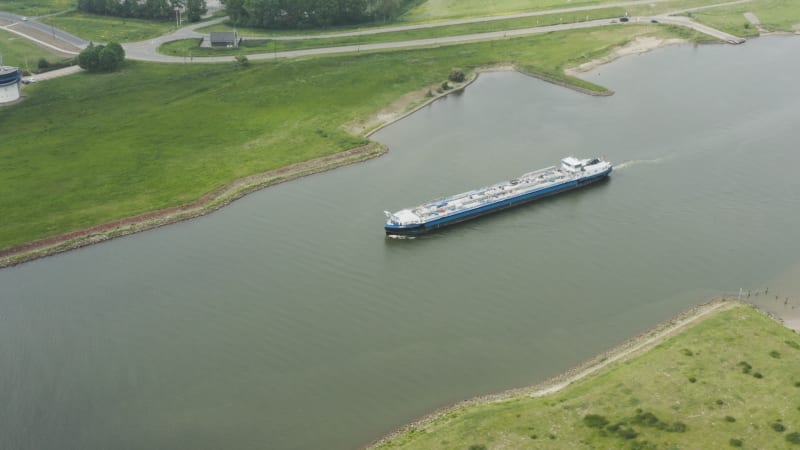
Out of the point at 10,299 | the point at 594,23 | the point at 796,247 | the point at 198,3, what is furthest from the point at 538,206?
the point at 198,3

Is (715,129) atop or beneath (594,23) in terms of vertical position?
beneath

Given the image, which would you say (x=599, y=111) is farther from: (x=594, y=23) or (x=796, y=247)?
(x=594, y=23)

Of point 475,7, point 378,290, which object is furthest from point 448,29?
point 378,290

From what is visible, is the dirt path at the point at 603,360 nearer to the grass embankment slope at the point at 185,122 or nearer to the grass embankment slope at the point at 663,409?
the grass embankment slope at the point at 663,409

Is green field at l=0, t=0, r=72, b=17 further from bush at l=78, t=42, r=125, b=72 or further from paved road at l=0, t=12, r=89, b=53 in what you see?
bush at l=78, t=42, r=125, b=72

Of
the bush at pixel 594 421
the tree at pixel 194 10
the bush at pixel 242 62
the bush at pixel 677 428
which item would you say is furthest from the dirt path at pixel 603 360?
the tree at pixel 194 10

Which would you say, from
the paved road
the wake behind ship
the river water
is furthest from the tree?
the wake behind ship
